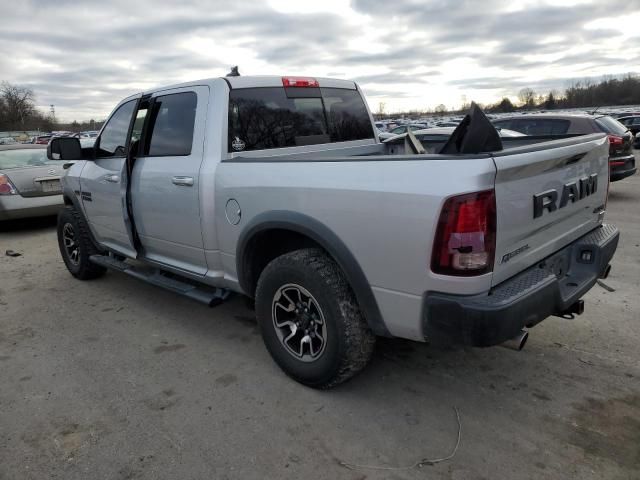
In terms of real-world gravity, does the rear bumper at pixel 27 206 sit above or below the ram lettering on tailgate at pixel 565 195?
below

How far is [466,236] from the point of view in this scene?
2.18 metres

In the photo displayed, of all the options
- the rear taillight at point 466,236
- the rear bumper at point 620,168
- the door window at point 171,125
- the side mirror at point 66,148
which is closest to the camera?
the rear taillight at point 466,236

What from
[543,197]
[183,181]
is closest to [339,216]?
[543,197]

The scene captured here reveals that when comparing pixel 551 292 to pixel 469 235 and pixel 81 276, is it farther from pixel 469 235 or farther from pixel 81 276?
pixel 81 276

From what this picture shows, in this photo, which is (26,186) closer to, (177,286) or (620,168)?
(177,286)

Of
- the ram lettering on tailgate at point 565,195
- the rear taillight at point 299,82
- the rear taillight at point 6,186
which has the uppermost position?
the rear taillight at point 299,82

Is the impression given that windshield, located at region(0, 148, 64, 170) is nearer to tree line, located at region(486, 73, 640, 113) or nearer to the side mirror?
the side mirror

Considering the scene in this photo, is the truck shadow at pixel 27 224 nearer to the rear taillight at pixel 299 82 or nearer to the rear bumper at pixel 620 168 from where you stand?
the rear taillight at pixel 299 82

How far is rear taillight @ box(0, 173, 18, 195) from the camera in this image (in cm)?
766

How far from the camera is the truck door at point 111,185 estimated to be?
4.26 m

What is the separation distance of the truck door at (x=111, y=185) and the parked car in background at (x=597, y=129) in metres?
7.73

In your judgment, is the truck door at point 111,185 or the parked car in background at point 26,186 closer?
the truck door at point 111,185

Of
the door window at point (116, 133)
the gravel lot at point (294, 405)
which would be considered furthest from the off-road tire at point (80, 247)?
the gravel lot at point (294, 405)

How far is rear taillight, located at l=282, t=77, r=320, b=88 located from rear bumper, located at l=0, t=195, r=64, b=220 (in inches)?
232
